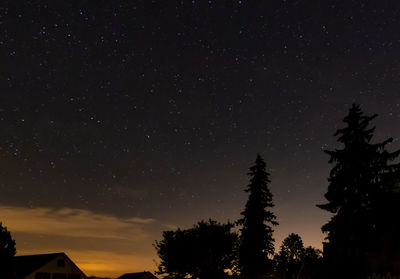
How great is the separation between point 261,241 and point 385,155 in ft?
50.2

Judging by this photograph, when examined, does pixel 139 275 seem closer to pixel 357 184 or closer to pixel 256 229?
pixel 256 229

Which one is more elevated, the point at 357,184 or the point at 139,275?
the point at 357,184

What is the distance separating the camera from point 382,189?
1023 inches

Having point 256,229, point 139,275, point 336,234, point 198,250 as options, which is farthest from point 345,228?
point 139,275

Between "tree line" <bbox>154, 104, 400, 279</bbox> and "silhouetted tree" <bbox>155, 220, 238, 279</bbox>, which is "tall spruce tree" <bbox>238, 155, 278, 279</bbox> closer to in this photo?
"tree line" <bbox>154, 104, 400, 279</bbox>

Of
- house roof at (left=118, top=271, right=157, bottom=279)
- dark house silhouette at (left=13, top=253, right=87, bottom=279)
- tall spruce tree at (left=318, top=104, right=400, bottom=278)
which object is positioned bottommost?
house roof at (left=118, top=271, right=157, bottom=279)

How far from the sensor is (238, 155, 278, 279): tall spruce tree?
1465 inches

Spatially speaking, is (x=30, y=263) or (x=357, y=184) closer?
(x=357, y=184)

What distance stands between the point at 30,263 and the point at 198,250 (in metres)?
22.6

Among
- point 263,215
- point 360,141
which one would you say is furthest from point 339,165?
point 263,215

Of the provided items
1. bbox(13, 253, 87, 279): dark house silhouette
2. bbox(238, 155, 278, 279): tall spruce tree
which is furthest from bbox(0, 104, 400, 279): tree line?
bbox(13, 253, 87, 279): dark house silhouette

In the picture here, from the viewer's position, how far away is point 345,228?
1013 inches

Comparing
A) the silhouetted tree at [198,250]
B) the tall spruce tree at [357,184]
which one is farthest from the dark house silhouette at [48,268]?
the tall spruce tree at [357,184]

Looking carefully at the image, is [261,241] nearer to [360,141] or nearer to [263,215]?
[263,215]
